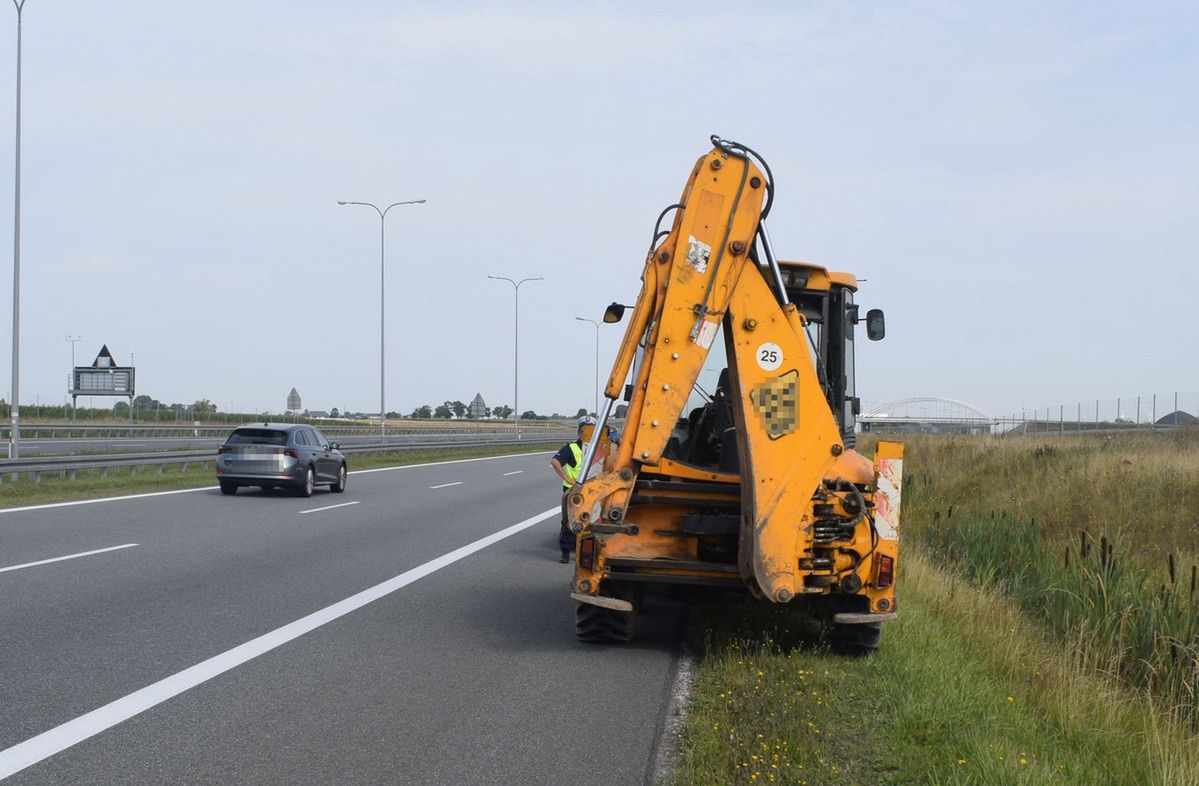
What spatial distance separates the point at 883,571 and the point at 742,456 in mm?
1209

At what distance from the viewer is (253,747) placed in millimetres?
5672

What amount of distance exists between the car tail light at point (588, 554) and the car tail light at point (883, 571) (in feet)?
5.98

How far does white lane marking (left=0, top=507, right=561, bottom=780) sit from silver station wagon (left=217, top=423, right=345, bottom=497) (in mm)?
11455

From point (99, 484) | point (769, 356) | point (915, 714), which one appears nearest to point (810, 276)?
point (769, 356)

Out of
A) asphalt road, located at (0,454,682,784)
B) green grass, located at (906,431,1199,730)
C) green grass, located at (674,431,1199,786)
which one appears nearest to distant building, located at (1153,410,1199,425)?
green grass, located at (906,431,1199,730)

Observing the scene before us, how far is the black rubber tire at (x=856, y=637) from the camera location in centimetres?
805

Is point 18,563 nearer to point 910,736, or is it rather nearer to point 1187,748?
point 910,736

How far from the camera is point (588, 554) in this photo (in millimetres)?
8031

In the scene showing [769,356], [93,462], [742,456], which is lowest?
[93,462]

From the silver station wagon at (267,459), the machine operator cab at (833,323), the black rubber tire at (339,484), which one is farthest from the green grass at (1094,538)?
the black rubber tire at (339,484)

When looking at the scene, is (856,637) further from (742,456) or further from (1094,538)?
(1094,538)

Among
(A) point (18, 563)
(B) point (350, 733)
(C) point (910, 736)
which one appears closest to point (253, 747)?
(B) point (350, 733)

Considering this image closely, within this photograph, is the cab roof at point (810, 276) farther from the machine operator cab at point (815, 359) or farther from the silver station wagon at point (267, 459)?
the silver station wagon at point (267, 459)

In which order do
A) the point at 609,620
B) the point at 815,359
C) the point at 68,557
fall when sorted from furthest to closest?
the point at 68,557 < the point at 815,359 < the point at 609,620
